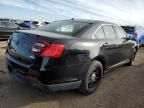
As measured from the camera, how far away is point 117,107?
3.72 m

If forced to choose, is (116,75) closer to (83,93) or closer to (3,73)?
(83,93)

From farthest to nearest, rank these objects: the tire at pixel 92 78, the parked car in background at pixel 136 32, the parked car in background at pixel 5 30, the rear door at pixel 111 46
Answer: the parked car in background at pixel 136 32 → the parked car in background at pixel 5 30 → the rear door at pixel 111 46 → the tire at pixel 92 78

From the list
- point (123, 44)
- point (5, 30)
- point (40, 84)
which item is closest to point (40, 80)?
point (40, 84)

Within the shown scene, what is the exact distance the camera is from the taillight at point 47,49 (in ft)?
10.6

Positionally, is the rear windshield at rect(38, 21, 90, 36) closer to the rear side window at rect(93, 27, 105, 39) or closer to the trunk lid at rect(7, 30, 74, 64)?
the rear side window at rect(93, 27, 105, 39)

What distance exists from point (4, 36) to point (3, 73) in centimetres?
752

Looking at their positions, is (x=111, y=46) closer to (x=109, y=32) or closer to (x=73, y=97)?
(x=109, y=32)

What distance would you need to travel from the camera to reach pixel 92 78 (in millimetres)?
4215

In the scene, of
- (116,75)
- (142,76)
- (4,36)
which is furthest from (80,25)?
(4,36)

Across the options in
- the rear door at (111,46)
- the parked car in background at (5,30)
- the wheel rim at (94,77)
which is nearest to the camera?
the wheel rim at (94,77)

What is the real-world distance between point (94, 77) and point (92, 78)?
0.09m

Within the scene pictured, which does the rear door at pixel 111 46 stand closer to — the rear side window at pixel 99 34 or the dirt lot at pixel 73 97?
the rear side window at pixel 99 34

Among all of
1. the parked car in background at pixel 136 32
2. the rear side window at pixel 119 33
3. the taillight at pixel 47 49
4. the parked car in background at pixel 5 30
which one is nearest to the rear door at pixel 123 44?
the rear side window at pixel 119 33

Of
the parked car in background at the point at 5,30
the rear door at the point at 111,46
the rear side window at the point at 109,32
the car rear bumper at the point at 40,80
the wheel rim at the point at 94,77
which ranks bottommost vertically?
the parked car in background at the point at 5,30
